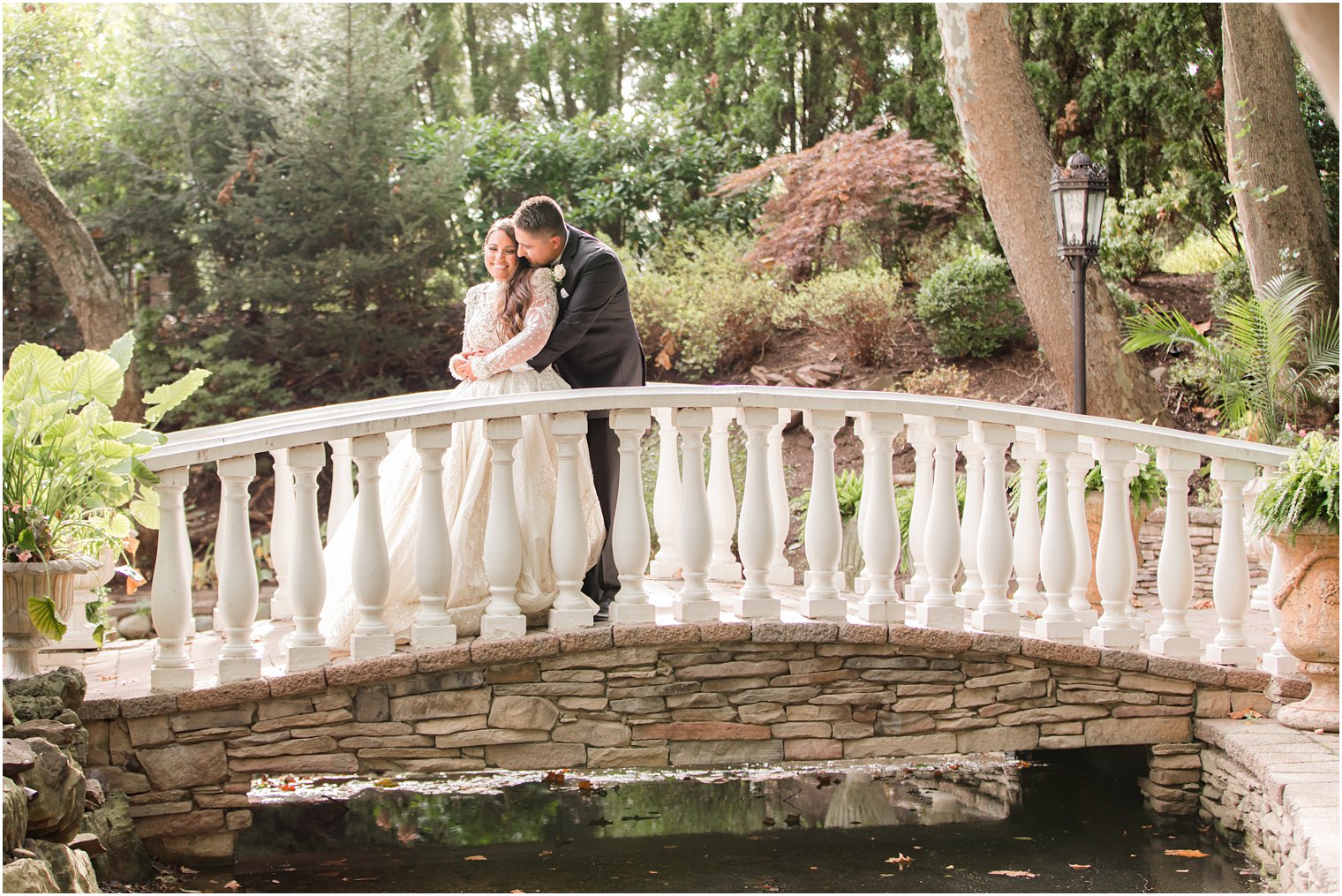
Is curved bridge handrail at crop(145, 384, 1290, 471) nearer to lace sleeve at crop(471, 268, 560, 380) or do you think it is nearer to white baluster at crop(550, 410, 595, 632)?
white baluster at crop(550, 410, 595, 632)

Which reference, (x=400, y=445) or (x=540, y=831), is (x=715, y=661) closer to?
(x=540, y=831)

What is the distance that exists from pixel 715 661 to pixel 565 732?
0.62 m

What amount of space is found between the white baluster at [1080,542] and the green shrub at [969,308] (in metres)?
5.86

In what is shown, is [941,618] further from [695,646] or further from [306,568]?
[306,568]

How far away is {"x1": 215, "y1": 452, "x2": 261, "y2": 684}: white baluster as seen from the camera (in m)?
4.29

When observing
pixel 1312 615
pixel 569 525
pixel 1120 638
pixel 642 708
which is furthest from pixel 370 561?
pixel 1312 615

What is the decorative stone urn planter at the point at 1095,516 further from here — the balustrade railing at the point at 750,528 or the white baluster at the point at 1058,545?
the white baluster at the point at 1058,545

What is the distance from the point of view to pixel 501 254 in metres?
4.99

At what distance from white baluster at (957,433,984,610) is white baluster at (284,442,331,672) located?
2438 millimetres

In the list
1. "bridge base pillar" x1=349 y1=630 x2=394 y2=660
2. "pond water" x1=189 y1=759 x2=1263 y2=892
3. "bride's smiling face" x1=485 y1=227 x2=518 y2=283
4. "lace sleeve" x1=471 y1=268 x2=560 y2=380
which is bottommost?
"pond water" x1=189 y1=759 x2=1263 y2=892

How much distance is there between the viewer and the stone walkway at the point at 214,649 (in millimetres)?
4578

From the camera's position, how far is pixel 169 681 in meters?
4.32

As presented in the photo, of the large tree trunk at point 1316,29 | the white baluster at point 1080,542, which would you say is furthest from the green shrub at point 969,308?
the large tree trunk at point 1316,29

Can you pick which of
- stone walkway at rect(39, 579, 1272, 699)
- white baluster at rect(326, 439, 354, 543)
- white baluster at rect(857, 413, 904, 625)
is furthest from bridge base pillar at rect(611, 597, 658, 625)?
white baluster at rect(326, 439, 354, 543)
